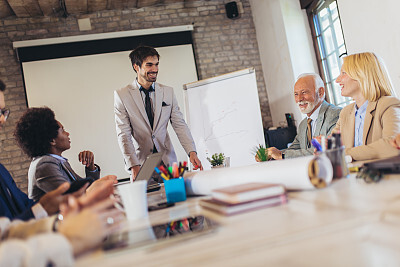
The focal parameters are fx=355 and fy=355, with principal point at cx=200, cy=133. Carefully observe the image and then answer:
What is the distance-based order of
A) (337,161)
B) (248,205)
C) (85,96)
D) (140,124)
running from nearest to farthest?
1. (248,205)
2. (337,161)
3. (140,124)
4. (85,96)

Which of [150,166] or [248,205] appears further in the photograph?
[150,166]

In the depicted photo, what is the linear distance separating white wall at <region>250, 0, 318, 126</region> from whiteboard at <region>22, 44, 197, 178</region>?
167 cm

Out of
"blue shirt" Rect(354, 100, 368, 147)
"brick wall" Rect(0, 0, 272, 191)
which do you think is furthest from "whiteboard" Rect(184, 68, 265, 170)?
"blue shirt" Rect(354, 100, 368, 147)

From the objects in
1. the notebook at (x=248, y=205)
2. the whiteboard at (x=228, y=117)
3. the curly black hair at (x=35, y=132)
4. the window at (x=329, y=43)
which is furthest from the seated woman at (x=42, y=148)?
the window at (x=329, y=43)

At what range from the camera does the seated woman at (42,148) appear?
1.81m

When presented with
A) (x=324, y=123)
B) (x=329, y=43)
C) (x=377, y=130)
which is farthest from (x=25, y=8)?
(x=377, y=130)

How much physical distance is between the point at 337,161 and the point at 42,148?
1.58 meters

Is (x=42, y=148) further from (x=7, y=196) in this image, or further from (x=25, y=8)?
(x=25, y=8)

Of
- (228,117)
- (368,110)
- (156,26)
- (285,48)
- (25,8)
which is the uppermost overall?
(25,8)

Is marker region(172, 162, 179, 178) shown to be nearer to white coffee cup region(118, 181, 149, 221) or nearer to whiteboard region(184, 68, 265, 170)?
white coffee cup region(118, 181, 149, 221)

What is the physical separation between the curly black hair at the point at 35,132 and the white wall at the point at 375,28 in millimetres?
2669

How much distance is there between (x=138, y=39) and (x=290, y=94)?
2330 millimetres

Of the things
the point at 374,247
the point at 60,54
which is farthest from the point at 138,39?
the point at 374,247

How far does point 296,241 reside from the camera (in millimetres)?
593
